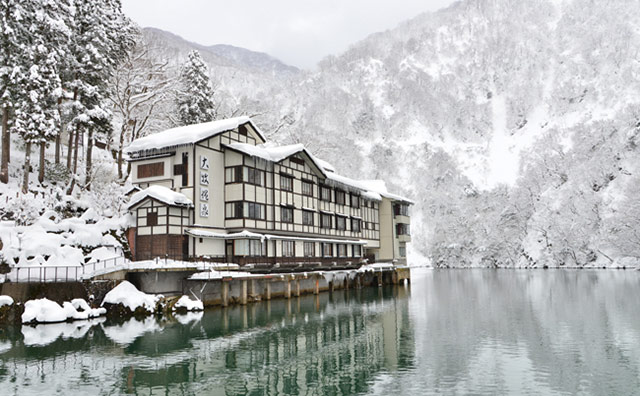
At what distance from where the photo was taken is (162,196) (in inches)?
1511

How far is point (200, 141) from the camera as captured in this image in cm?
4197

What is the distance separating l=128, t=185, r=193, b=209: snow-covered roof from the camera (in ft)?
126

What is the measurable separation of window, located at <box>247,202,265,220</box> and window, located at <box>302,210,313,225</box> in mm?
7822

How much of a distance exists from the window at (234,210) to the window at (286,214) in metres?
6.02

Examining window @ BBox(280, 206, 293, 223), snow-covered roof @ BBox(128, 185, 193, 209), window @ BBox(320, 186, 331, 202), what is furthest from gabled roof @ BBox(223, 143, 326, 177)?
window @ BBox(320, 186, 331, 202)

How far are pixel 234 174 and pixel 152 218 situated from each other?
8.40 metres

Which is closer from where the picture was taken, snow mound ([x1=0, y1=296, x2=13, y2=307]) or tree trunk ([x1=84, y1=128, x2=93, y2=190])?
snow mound ([x1=0, y1=296, x2=13, y2=307])

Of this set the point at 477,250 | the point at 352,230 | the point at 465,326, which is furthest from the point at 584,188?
the point at 465,326

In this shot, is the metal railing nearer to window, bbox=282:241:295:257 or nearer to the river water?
the river water

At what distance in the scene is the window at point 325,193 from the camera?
2305 inches

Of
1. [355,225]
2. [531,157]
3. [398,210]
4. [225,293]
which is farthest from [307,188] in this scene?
[531,157]

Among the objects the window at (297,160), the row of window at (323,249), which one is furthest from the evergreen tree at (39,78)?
the row of window at (323,249)

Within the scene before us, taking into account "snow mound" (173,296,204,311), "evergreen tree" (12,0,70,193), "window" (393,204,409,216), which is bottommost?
"snow mound" (173,296,204,311)

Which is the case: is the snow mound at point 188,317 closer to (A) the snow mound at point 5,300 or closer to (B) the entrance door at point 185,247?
(B) the entrance door at point 185,247
